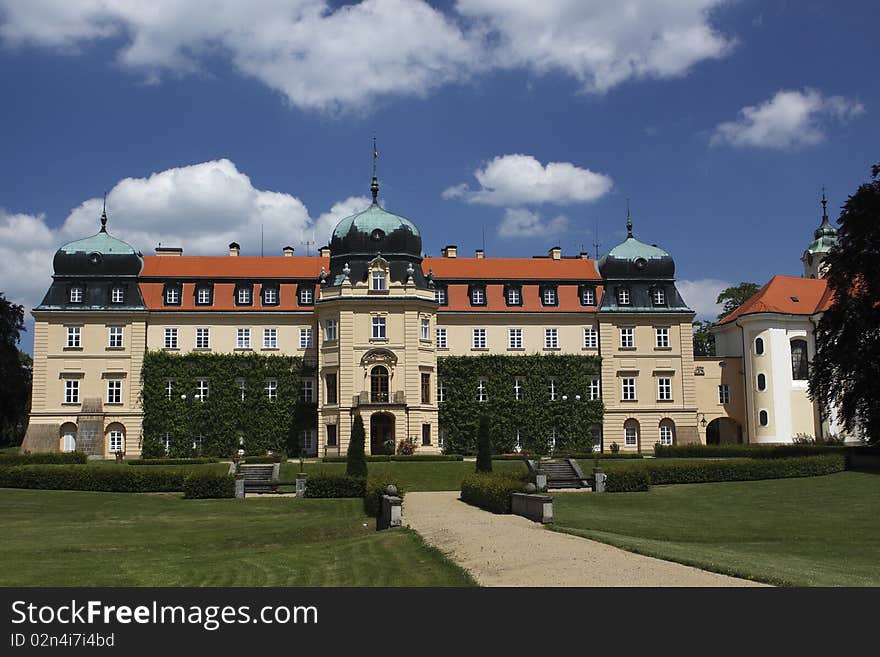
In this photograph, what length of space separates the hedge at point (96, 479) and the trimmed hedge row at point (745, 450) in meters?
26.4

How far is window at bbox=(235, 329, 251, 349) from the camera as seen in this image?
55844mm

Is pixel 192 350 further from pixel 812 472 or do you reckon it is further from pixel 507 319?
pixel 812 472

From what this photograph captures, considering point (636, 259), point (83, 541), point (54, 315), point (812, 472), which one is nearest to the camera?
point (83, 541)

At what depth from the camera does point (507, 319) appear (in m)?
57.4

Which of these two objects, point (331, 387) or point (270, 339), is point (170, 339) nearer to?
point (270, 339)

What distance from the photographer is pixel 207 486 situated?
115ft

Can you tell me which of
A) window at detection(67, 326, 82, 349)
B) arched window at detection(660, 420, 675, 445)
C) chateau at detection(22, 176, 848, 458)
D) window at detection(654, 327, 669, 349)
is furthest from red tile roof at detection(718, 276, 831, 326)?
window at detection(67, 326, 82, 349)

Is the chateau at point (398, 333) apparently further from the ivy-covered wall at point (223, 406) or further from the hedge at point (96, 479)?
the hedge at point (96, 479)

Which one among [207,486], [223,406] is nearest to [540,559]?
[207,486]

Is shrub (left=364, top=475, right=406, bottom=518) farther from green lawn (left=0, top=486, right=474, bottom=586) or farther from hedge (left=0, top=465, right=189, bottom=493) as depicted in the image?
hedge (left=0, top=465, right=189, bottom=493)

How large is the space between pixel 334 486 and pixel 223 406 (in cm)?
2090

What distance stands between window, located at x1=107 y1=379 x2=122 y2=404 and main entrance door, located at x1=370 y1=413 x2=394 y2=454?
15191 millimetres
